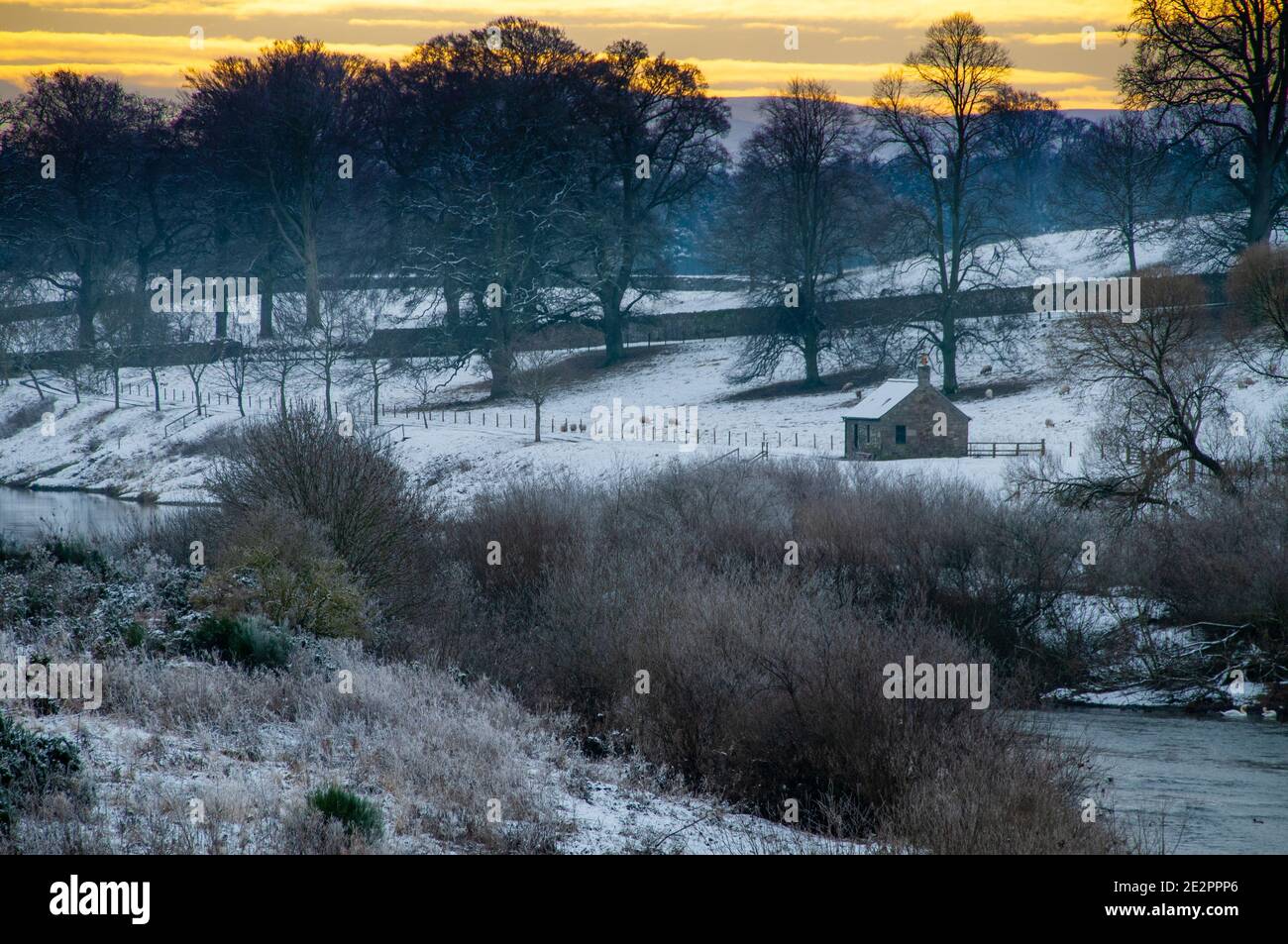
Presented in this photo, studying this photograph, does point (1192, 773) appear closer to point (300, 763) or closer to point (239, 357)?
point (300, 763)

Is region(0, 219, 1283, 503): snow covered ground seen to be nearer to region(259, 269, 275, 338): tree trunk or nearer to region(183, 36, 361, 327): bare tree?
region(259, 269, 275, 338): tree trunk

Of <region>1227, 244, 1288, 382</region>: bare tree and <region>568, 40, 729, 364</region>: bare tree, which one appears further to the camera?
<region>568, 40, 729, 364</region>: bare tree

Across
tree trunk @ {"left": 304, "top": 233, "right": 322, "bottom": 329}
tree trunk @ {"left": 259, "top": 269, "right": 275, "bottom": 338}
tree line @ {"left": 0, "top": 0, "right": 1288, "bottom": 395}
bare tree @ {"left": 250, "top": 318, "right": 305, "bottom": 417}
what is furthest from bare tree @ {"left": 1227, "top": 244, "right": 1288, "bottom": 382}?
tree trunk @ {"left": 259, "top": 269, "right": 275, "bottom": 338}

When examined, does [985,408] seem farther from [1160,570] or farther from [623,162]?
[623,162]

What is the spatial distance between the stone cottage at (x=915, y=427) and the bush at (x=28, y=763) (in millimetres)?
33313

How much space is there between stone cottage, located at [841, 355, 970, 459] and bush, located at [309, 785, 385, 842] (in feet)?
106

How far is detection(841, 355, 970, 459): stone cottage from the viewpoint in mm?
43031

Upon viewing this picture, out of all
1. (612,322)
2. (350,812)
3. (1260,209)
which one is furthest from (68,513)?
(1260,209)

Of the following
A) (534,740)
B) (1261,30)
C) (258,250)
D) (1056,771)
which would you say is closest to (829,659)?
(1056,771)

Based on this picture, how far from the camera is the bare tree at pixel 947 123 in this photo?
50.1 meters

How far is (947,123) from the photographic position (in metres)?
51.0

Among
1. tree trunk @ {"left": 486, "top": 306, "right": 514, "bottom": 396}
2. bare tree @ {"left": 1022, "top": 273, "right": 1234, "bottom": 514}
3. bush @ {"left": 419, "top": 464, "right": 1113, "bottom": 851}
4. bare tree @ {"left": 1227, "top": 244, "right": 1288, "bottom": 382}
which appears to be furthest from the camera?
tree trunk @ {"left": 486, "top": 306, "right": 514, "bottom": 396}

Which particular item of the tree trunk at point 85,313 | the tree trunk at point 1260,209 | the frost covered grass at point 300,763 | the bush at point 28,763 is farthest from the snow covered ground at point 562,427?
the bush at point 28,763
